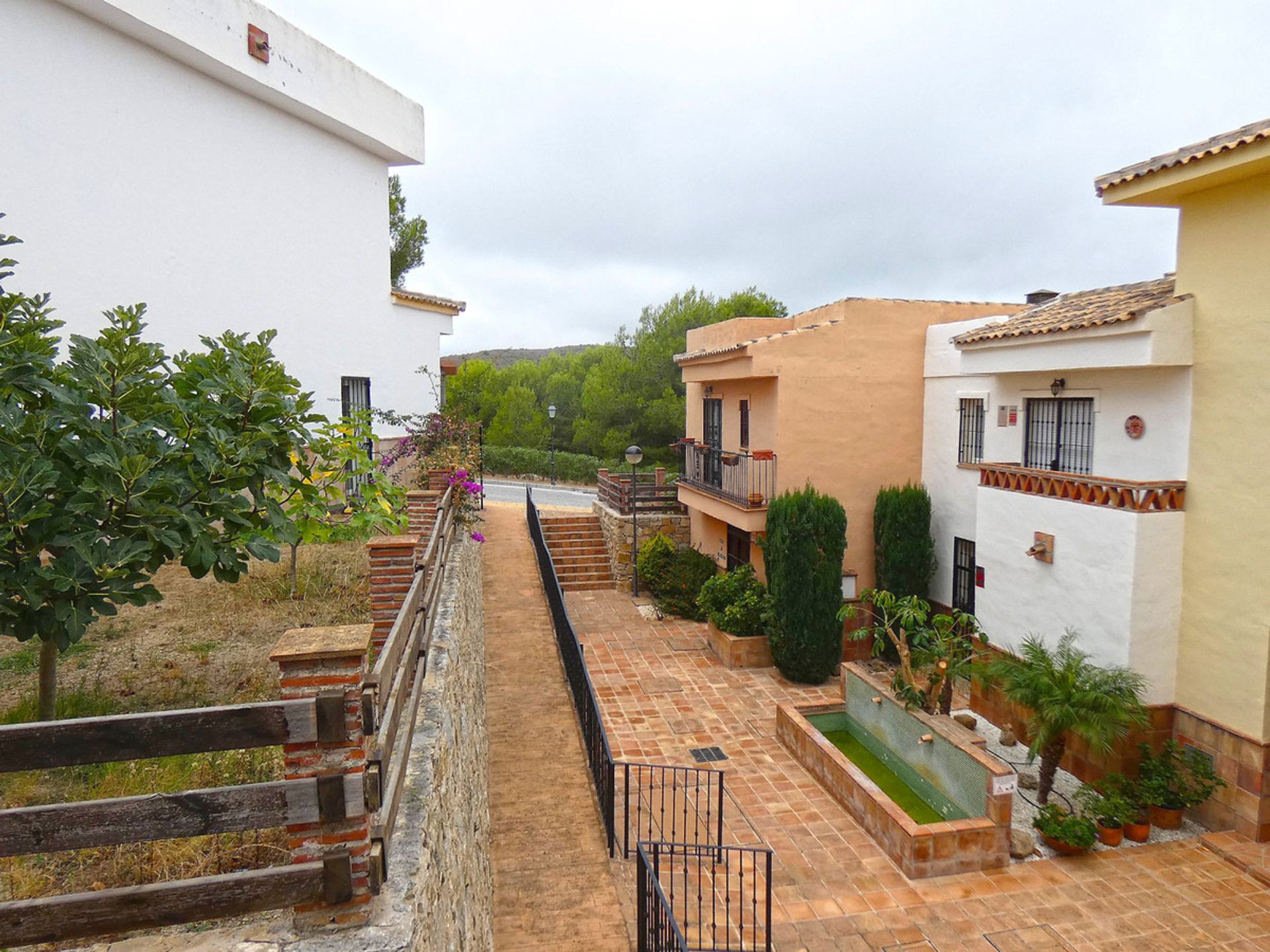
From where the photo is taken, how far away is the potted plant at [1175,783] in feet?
28.1

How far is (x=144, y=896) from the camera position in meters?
2.72

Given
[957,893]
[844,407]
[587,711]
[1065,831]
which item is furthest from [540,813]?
[844,407]

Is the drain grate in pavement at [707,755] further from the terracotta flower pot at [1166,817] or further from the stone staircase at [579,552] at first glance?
the stone staircase at [579,552]

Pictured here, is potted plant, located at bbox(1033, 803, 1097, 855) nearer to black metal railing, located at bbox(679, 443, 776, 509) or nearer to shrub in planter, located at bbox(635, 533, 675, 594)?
black metal railing, located at bbox(679, 443, 776, 509)

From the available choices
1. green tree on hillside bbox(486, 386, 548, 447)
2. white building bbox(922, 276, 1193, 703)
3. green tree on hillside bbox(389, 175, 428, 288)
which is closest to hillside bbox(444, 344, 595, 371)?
green tree on hillside bbox(486, 386, 548, 447)

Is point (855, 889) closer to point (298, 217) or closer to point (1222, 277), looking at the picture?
point (1222, 277)

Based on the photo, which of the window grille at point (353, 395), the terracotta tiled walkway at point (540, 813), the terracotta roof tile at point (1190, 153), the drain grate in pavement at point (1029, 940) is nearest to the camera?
the terracotta tiled walkway at point (540, 813)

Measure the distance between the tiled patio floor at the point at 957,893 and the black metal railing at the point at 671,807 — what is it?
0.92ft

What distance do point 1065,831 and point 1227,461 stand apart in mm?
4565

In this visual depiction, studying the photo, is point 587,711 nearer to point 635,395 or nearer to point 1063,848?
point 1063,848

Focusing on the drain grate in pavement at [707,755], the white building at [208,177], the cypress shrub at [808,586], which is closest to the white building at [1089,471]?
the cypress shrub at [808,586]

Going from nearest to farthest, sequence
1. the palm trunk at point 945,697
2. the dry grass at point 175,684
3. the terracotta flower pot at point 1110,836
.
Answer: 1. the dry grass at point 175,684
2. the terracotta flower pot at point 1110,836
3. the palm trunk at point 945,697

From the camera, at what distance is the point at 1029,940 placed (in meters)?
6.72

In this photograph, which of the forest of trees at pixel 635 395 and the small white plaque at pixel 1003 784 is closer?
the small white plaque at pixel 1003 784
